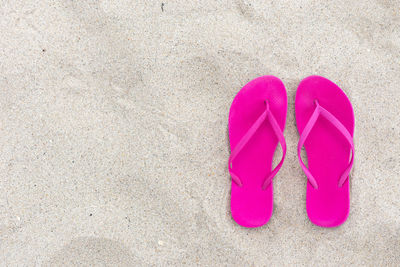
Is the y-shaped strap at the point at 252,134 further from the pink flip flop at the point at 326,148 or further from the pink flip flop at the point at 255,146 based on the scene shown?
the pink flip flop at the point at 326,148

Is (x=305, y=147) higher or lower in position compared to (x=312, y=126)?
lower

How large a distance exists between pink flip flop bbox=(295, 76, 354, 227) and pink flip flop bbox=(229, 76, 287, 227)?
3.0 inches

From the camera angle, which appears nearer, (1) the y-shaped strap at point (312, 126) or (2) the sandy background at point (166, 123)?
(1) the y-shaped strap at point (312, 126)

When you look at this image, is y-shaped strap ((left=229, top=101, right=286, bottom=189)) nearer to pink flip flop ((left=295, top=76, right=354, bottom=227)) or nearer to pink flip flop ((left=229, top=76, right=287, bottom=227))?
pink flip flop ((left=229, top=76, right=287, bottom=227))

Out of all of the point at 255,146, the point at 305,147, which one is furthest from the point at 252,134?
the point at 305,147

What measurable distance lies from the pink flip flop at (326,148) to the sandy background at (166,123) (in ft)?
0.15

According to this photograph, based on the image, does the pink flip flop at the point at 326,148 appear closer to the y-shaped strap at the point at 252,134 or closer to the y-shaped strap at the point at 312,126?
the y-shaped strap at the point at 312,126

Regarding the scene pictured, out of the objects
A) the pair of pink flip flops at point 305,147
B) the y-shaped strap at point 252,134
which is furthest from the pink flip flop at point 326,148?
the y-shaped strap at point 252,134

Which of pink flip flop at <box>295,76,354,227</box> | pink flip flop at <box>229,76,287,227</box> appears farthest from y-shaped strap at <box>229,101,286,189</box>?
pink flip flop at <box>295,76,354,227</box>

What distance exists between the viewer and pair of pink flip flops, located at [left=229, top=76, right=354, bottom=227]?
2.64 ft

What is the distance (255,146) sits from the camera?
82 cm

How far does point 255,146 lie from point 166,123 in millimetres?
277

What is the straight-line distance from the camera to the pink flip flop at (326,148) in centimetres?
80

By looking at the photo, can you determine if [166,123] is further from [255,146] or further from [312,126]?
[312,126]
